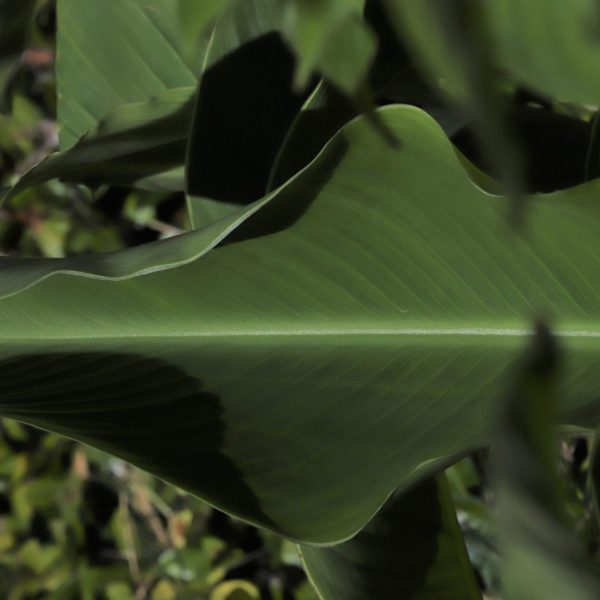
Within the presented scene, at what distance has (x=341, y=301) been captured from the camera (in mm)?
604

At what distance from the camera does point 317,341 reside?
0.60 m

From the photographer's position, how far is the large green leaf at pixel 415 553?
0.64 m

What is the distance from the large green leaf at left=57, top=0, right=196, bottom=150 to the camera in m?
0.86

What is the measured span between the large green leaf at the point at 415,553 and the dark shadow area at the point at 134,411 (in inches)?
4.6

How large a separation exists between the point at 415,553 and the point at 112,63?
1.61ft

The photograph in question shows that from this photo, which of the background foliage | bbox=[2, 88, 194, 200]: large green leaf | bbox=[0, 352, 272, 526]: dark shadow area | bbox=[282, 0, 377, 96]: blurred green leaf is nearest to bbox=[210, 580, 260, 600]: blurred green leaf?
the background foliage

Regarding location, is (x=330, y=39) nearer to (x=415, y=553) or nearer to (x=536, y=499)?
(x=536, y=499)

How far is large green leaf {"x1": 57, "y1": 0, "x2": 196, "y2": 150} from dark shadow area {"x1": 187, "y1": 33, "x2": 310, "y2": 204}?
147mm

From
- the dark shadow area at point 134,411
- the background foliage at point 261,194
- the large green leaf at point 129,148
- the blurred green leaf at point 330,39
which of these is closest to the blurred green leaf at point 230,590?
the background foliage at point 261,194

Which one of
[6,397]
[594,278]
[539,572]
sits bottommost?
[594,278]

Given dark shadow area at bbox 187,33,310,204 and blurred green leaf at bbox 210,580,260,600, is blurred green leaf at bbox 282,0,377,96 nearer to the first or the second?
dark shadow area at bbox 187,33,310,204

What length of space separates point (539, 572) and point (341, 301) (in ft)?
1.44

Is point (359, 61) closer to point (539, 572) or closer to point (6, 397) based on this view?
point (539, 572)

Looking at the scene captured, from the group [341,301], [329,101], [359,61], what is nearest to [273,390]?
[341,301]
